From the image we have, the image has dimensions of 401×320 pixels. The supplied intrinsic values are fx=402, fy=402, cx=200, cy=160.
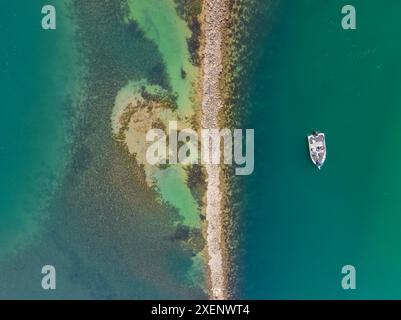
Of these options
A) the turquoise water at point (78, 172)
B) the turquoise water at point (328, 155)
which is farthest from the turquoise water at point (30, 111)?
the turquoise water at point (328, 155)

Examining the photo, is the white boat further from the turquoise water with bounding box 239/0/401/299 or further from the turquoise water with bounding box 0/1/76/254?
the turquoise water with bounding box 0/1/76/254

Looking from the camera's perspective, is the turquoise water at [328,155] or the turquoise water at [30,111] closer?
the turquoise water at [30,111]

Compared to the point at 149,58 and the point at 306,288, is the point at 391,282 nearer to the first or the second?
the point at 306,288

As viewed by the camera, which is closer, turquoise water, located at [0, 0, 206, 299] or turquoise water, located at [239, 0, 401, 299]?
turquoise water, located at [0, 0, 206, 299]

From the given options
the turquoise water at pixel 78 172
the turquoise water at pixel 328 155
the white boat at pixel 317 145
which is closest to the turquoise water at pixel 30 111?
the turquoise water at pixel 78 172

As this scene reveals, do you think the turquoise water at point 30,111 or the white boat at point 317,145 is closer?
the turquoise water at point 30,111

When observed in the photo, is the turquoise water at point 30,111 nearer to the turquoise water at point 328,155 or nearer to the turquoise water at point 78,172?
the turquoise water at point 78,172

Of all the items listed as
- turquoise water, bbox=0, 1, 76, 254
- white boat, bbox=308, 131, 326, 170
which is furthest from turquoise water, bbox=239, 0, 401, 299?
turquoise water, bbox=0, 1, 76, 254

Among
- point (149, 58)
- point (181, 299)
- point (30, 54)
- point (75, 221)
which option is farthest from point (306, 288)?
point (30, 54)

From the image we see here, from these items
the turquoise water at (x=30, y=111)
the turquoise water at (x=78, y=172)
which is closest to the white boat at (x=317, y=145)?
the turquoise water at (x=78, y=172)
